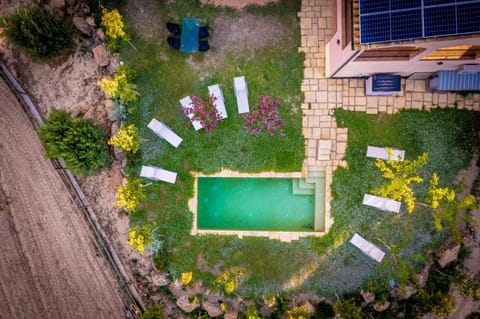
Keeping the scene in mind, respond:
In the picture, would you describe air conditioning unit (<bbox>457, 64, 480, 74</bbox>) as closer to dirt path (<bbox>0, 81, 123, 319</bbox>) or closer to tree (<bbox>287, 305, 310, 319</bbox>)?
tree (<bbox>287, 305, 310, 319</bbox>)

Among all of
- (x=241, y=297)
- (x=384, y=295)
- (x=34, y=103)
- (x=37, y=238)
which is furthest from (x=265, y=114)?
(x=37, y=238)

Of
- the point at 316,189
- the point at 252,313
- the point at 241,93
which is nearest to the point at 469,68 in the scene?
the point at 316,189

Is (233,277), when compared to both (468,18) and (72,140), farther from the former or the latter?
(468,18)

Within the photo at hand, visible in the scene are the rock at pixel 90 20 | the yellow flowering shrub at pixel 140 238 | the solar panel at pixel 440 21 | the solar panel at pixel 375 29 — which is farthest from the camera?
the rock at pixel 90 20

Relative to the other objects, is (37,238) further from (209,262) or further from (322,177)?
(322,177)

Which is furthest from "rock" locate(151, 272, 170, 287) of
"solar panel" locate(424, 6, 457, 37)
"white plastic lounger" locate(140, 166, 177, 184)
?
"solar panel" locate(424, 6, 457, 37)

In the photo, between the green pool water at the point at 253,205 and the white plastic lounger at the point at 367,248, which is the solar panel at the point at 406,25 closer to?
the green pool water at the point at 253,205

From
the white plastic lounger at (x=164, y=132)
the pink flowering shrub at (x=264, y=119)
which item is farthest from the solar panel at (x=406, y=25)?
the white plastic lounger at (x=164, y=132)
